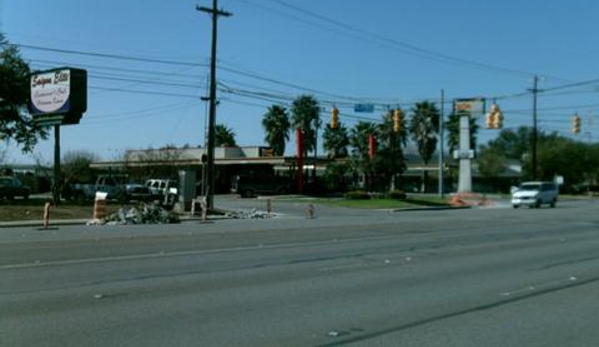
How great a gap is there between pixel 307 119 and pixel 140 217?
178 feet

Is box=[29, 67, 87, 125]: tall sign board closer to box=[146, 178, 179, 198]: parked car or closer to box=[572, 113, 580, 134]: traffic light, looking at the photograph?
box=[146, 178, 179, 198]: parked car

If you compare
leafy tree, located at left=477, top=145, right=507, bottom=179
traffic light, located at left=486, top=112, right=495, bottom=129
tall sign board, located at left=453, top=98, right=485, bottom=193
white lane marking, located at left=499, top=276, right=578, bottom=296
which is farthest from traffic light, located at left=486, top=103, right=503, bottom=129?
leafy tree, located at left=477, top=145, right=507, bottom=179

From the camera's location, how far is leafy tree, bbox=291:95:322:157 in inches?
3145

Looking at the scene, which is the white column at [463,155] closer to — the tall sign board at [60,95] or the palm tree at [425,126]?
the palm tree at [425,126]

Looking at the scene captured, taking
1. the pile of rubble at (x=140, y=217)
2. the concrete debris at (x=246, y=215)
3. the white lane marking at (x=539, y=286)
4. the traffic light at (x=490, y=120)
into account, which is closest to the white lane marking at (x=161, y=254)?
the white lane marking at (x=539, y=286)

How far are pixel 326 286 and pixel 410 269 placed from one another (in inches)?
111

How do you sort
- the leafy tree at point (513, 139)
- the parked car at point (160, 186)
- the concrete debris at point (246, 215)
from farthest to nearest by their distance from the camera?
1. the leafy tree at point (513, 139)
2. the parked car at point (160, 186)
3. the concrete debris at point (246, 215)

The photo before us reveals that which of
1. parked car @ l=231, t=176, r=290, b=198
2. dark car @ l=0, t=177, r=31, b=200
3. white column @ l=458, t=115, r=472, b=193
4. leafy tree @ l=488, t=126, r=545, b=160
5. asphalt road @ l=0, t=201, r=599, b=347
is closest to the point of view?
asphalt road @ l=0, t=201, r=599, b=347

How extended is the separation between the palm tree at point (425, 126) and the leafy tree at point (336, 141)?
8.71 meters

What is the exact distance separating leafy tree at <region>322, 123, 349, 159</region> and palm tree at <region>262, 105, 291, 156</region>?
907 cm

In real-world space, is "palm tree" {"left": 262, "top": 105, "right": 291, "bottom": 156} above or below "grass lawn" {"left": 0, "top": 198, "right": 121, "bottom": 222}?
above

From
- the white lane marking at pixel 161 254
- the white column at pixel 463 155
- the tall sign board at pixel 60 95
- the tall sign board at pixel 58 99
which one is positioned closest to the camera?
the white lane marking at pixel 161 254

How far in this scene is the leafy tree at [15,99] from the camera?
40.0 metres

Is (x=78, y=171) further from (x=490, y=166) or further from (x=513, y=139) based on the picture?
(x=513, y=139)
